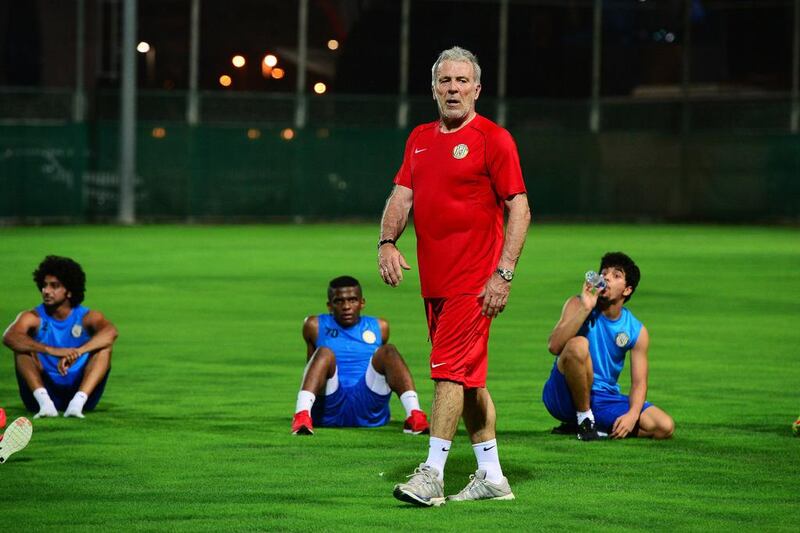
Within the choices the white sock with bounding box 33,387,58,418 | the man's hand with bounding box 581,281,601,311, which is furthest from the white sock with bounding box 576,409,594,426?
the white sock with bounding box 33,387,58,418

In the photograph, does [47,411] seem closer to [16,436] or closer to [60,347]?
[60,347]

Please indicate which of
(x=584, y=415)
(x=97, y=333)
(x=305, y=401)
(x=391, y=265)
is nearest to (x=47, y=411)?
(x=97, y=333)

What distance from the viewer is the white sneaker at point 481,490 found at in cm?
771

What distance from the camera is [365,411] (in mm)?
10062

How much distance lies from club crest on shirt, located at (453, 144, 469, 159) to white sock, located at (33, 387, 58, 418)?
3.97 m

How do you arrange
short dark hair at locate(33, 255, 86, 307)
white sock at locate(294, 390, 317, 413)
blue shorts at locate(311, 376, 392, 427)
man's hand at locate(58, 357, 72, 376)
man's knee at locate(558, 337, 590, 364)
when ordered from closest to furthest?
man's knee at locate(558, 337, 590, 364)
white sock at locate(294, 390, 317, 413)
blue shorts at locate(311, 376, 392, 427)
man's hand at locate(58, 357, 72, 376)
short dark hair at locate(33, 255, 86, 307)

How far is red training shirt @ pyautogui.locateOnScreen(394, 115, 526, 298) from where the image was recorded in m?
7.40

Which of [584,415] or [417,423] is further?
[417,423]

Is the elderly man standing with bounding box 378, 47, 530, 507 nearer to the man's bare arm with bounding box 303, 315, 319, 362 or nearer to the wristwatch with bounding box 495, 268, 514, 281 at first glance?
the wristwatch with bounding box 495, 268, 514, 281

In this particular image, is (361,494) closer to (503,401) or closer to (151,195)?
(503,401)

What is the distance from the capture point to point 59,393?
413 inches

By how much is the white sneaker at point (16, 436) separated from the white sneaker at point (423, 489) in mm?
2090

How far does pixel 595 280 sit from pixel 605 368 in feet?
2.31

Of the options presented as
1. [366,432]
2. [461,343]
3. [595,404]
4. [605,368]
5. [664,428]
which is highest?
[461,343]
